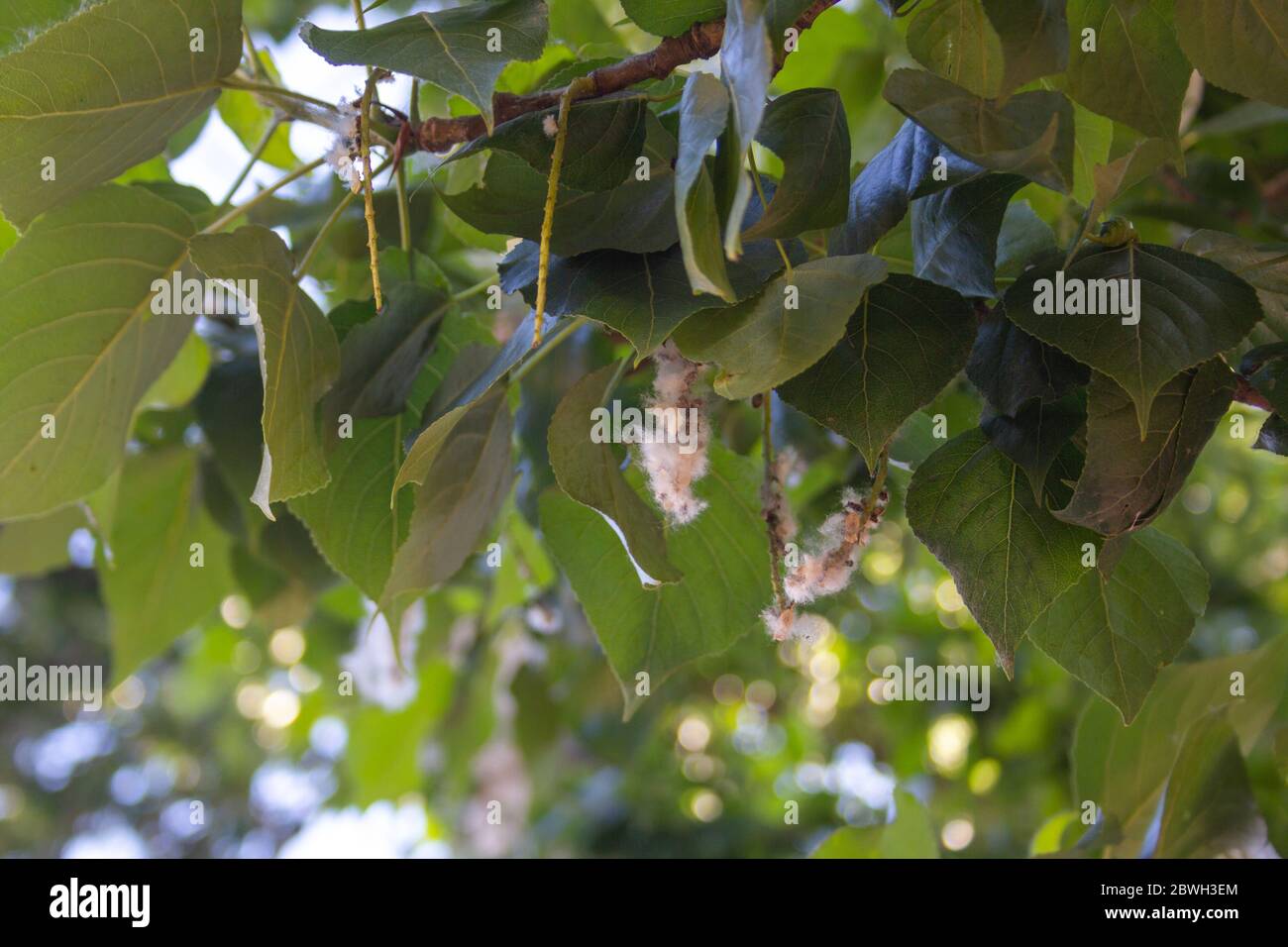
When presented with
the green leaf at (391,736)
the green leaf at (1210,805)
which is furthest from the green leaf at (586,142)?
the green leaf at (391,736)

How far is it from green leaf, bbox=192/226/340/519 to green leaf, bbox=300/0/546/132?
0.11m

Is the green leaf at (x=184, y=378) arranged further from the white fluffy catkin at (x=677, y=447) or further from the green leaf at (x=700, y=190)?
the green leaf at (x=700, y=190)

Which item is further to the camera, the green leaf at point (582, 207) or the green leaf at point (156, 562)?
the green leaf at point (156, 562)

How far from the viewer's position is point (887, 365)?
0.47 meters

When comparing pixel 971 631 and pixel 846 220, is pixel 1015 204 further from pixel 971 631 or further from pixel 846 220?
pixel 971 631

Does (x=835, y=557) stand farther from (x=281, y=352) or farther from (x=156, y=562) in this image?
(x=156, y=562)

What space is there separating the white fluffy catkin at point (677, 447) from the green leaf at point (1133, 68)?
241 millimetres

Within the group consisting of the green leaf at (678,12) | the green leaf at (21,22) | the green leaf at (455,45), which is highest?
the green leaf at (21,22)

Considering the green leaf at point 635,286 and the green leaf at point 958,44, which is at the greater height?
the green leaf at point 958,44

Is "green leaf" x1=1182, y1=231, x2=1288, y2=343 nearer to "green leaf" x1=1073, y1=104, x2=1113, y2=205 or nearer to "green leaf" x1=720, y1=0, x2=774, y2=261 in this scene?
"green leaf" x1=1073, y1=104, x2=1113, y2=205

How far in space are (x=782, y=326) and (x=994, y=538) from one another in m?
0.15

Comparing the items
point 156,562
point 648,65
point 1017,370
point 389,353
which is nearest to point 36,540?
point 156,562

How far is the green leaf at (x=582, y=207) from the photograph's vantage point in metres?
0.48

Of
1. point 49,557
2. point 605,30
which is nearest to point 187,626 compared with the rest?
point 49,557
